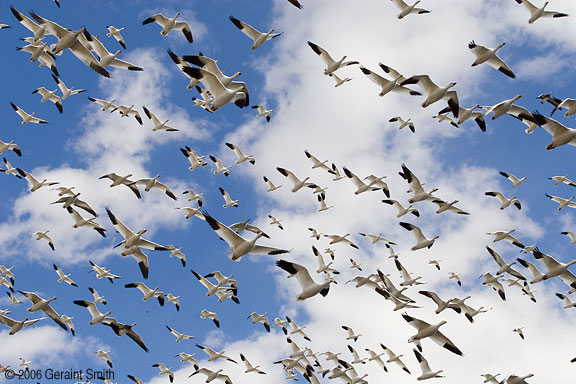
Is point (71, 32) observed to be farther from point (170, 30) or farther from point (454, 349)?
point (454, 349)

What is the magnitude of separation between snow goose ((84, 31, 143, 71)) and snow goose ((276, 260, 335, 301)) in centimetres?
915

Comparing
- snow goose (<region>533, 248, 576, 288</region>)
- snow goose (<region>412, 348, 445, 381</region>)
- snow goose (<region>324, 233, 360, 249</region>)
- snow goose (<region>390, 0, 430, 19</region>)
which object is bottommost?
snow goose (<region>412, 348, 445, 381</region>)

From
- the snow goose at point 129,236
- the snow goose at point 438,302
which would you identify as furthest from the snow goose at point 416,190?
the snow goose at point 129,236

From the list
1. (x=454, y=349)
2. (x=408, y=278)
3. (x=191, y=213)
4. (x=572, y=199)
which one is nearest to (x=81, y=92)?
(x=191, y=213)

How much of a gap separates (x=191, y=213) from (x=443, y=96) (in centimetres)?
1049

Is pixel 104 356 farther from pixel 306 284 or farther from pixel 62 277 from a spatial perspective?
pixel 306 284

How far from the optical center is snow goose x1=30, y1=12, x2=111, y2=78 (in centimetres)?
1856

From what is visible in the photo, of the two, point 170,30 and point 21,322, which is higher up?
point 170,30

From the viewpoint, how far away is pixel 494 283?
1046 inches

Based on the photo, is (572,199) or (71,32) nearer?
(71,32)

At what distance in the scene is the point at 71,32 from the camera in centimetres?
1847

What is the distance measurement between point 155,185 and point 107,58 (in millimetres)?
6175

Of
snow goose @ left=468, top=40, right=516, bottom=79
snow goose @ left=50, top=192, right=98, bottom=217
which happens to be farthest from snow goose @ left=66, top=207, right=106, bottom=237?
snow goose @ left=468, top=40, right=516, bottom=79

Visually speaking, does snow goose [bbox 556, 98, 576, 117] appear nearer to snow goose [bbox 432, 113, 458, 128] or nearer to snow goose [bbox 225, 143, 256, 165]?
snow goose [bbox 432, 113, 458, 128]
